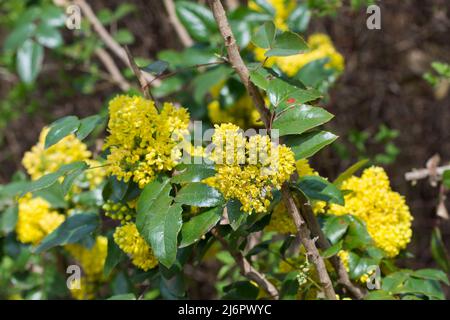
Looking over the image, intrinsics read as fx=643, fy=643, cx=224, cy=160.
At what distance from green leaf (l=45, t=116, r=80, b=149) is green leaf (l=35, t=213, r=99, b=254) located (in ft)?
1.03

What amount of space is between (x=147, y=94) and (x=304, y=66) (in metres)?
0.76

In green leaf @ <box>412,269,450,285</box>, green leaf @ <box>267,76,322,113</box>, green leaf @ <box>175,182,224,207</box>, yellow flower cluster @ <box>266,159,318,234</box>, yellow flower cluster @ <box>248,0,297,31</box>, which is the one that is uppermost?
yellow flower cluster @ <box>248,0,297,31</box>

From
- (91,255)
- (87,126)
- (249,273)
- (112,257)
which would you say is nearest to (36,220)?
(91,255)

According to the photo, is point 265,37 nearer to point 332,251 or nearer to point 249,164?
point 249,164

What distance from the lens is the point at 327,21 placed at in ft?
12.7

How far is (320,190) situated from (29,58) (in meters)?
1.54

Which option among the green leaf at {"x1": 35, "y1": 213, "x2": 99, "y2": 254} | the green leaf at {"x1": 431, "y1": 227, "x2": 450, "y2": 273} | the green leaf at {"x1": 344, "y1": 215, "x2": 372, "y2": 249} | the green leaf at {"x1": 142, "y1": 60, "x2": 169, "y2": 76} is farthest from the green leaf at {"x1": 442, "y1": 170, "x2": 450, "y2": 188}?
the green leaf at {"x1": 35, "y1": 213, "x2": 99, "y2": 254}

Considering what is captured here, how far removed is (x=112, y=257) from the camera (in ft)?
5.16

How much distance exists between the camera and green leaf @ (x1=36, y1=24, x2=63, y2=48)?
2.41m

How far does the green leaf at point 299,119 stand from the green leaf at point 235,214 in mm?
169

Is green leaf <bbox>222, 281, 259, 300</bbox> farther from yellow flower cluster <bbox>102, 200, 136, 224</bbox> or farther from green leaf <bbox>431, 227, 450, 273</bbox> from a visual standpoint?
green leaf <bbox>431, 227, 450, 273</bbox>

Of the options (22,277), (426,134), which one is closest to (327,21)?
(426,134)

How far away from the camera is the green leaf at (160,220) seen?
128 cm
